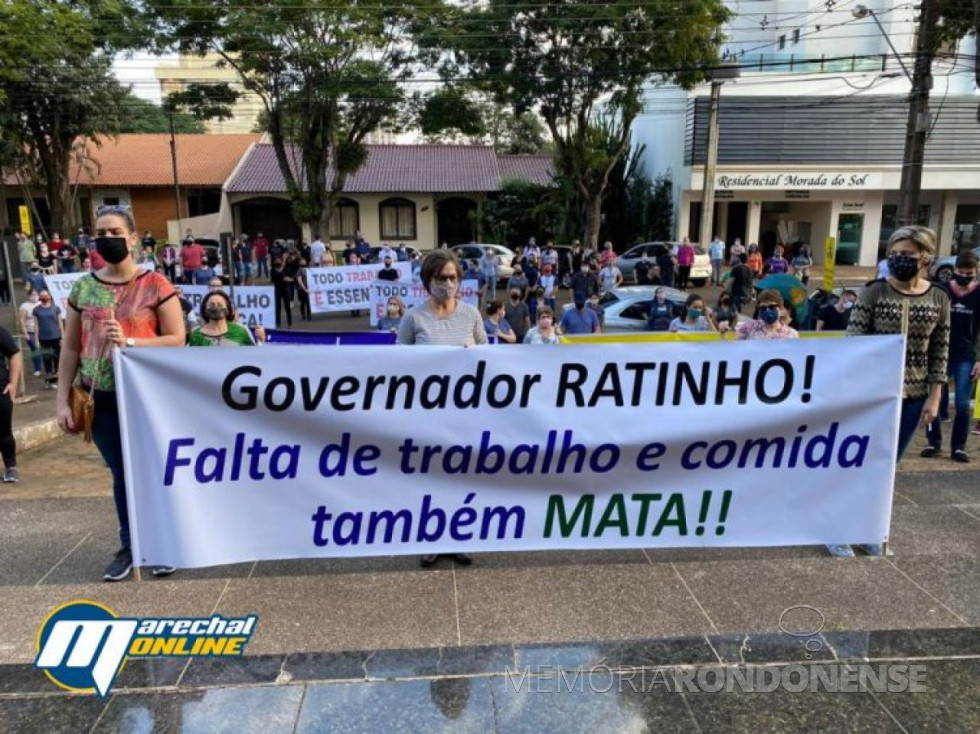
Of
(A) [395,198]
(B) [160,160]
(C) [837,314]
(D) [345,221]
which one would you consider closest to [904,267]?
(C) [837,314]

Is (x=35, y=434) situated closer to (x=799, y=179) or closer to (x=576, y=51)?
(x=576, y=51)

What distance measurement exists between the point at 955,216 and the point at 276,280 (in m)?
29.9

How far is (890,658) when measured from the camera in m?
3.24

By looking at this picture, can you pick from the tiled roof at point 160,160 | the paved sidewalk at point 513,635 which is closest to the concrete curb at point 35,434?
the paved sidewalk at point 513,635

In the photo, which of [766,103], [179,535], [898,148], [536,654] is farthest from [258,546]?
[898,148]

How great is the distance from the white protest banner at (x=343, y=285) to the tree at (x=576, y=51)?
991 centimetres

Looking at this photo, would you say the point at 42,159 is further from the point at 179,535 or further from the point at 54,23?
the point at 179,535

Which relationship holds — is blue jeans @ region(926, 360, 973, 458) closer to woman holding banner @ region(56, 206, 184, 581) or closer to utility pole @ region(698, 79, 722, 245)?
woman holding banner @ region(56, 206, 184, 581)

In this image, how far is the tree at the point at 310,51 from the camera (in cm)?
2284

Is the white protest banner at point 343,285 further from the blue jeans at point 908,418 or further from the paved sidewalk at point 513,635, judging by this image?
the blue jeans at point 908,418

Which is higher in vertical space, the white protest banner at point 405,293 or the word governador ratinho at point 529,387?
the word governador ratinho at point 529,387

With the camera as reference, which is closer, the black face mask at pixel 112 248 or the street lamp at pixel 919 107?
the black face mask at pixel 112 248

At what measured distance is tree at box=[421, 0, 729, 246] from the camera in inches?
910

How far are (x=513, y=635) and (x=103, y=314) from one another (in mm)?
2443
